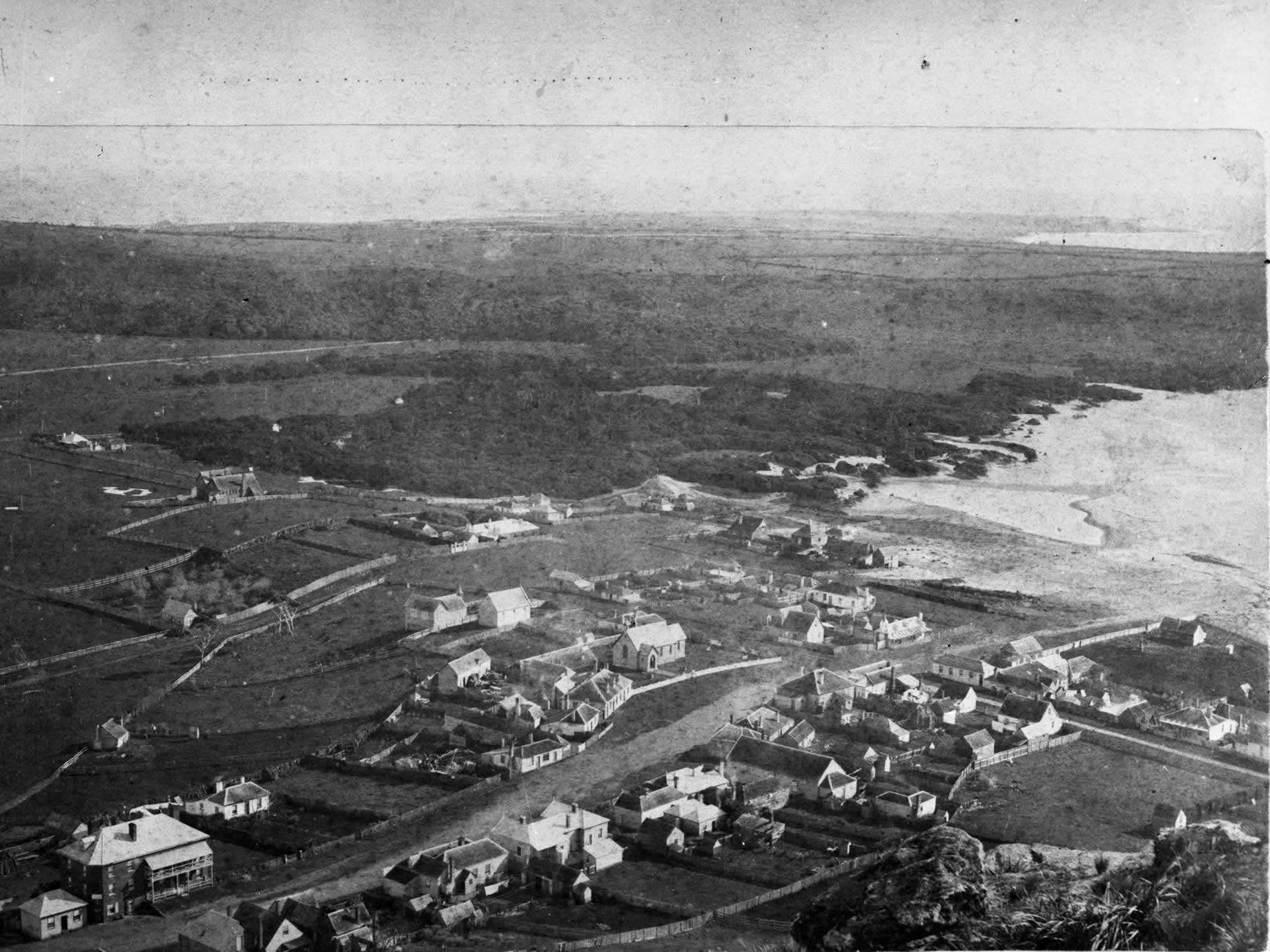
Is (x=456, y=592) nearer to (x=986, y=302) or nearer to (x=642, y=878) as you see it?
(x=642, y=878)

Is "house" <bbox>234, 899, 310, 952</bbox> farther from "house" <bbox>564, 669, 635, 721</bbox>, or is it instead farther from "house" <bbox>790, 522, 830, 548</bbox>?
"house" <bbox>790, 522, 830, 548</bbox>

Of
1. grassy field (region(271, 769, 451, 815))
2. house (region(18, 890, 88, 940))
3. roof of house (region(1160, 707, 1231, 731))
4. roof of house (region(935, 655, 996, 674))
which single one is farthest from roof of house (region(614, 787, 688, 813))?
roof of house (region(1160, 707, 1231, 731))

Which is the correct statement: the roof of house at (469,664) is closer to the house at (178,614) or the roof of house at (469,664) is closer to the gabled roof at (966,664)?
the house at (178,614)

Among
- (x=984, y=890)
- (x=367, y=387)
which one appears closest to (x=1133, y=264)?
(x=984, y=890)

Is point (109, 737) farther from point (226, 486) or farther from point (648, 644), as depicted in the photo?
point (648, 644)

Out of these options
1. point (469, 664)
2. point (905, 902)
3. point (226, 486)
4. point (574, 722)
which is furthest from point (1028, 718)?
point (226, 486)

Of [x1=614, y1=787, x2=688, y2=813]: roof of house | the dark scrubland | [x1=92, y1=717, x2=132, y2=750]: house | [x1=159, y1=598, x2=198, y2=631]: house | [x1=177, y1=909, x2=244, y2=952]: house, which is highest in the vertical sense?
the dark scrubland
